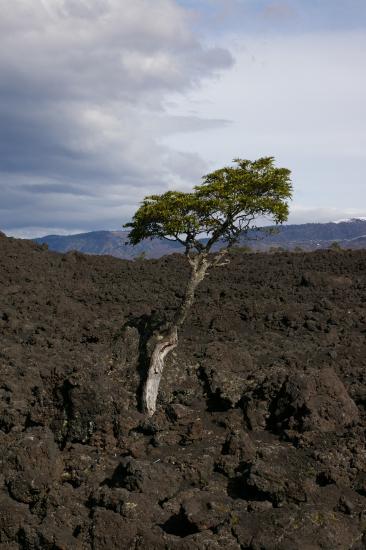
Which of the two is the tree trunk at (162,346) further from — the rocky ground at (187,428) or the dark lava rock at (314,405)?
the dark lava rock at (314,405)

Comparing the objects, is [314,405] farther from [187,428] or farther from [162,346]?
[162,346]

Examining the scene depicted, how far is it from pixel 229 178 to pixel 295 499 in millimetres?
10524

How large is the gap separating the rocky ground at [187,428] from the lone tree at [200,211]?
188 centimetres

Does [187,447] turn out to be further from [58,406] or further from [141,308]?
[141,308]

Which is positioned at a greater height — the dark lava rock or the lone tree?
the lone tree

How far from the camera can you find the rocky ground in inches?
476

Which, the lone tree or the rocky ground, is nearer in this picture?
the rocky ground

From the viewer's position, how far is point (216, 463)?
49.7 ft

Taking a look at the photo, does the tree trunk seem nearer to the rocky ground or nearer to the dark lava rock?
the rocky ground

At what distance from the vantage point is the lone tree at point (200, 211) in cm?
1945

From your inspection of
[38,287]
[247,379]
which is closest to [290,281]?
[38,287]

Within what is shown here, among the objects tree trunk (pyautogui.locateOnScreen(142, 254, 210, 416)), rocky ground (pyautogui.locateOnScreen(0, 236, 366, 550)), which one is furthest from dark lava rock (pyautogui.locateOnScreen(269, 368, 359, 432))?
tree trunk (pyautogui.locateOnScreen(142, 254, 210, 416))

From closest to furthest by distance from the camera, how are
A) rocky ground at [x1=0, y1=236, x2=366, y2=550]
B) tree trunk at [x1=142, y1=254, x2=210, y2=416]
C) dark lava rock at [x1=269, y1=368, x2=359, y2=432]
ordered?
rocky ground at [x1=0, y1=236, x2=366, y2=550]
dark lava rock at [x1=269, y1=368, x2=359, y2=432]
tree trunk at [x1=142, y1=254, x2=210, y2=416]

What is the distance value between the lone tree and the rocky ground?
6.18ft
